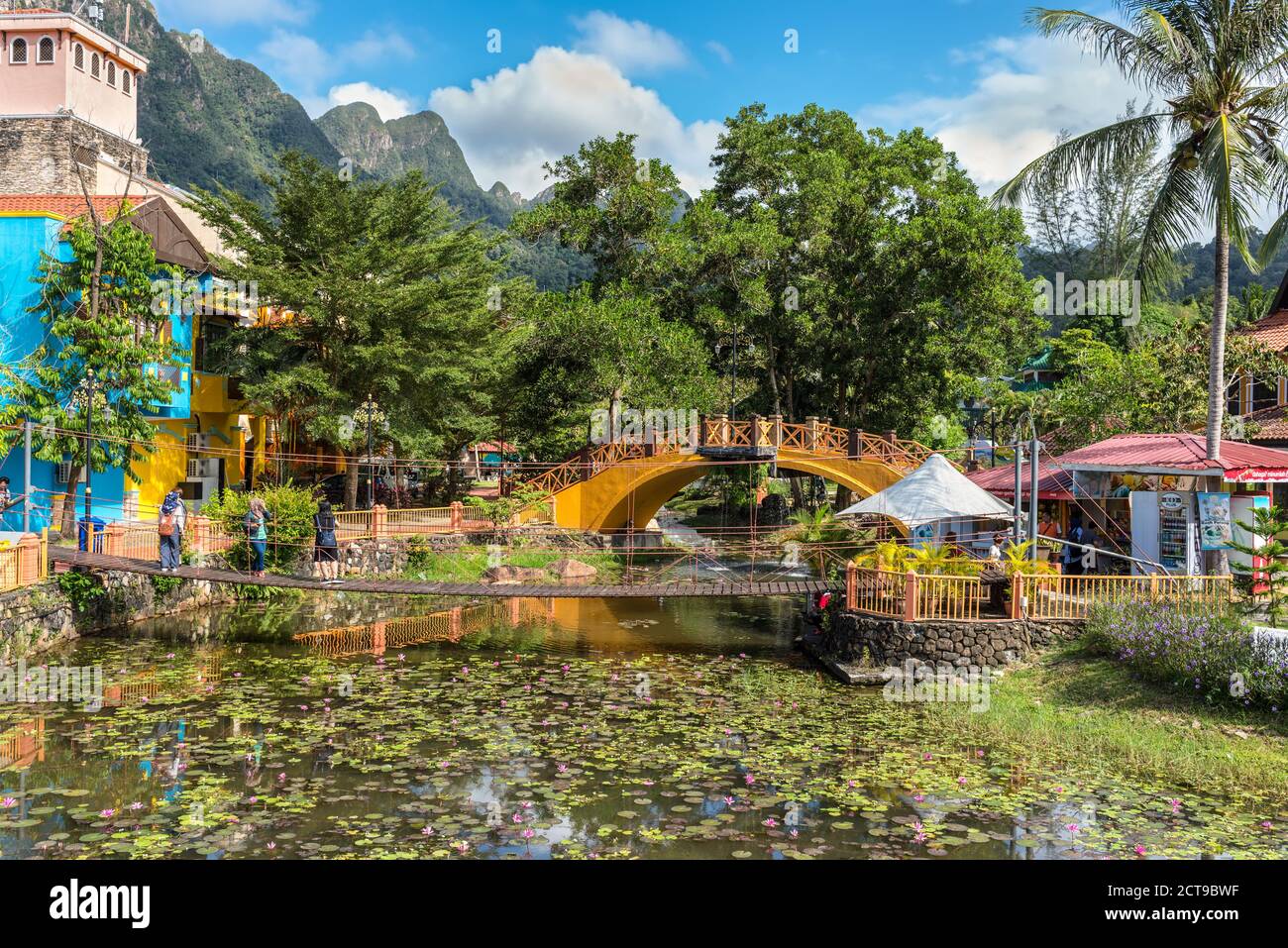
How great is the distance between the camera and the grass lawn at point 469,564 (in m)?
23.7

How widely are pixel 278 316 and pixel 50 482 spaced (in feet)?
31.7

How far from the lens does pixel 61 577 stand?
17.2m

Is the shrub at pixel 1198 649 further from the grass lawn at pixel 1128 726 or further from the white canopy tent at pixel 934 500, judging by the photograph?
the white canopy tent at pixel 934 500

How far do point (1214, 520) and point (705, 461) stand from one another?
12527 millimetres

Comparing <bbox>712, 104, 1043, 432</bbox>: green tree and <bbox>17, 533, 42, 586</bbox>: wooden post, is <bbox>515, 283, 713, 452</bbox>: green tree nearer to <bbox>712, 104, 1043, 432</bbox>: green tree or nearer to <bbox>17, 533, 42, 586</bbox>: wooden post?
<bbox>712, 104, 1043, 432</bbox>: green tree

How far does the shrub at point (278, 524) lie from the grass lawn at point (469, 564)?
113 inches

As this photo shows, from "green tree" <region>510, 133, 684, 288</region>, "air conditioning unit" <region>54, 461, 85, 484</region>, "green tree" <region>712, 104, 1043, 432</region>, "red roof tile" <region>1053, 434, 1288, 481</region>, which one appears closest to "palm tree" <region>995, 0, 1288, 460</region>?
"red roof tile" <region>1053, 434, 1288, 481</region>

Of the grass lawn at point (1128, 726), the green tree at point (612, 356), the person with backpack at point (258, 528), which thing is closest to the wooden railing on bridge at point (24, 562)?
the person with backpack at point (258, 528)

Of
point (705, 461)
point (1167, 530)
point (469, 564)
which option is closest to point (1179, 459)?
point (1167, 530)

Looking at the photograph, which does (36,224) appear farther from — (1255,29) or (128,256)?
(1255,29)

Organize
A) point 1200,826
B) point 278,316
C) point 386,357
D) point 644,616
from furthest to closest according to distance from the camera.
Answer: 1. point 278,316
2. point 386,357
3. point 644,616
4. point 1200,826

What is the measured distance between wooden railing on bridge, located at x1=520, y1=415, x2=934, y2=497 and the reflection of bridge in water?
14.3 feet

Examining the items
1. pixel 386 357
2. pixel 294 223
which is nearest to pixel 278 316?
pixel 294 223

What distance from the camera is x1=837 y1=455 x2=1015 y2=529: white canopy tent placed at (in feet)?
55.3
